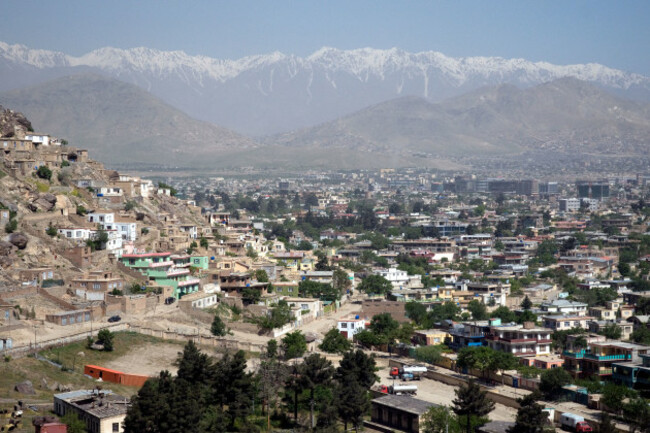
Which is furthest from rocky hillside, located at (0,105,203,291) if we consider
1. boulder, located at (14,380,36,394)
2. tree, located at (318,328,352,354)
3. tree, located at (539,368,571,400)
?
tree, located at (539,368,571,400)

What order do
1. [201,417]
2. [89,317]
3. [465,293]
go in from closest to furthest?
[201,417], [89,317], [465,293]

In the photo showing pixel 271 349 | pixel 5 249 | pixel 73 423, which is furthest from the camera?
pixel 5 249

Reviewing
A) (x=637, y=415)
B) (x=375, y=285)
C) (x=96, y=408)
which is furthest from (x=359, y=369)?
(x=375, y=285)

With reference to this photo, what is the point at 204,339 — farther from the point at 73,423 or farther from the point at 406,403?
the point at 73,423

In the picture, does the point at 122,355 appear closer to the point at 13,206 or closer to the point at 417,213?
the point at 13,206

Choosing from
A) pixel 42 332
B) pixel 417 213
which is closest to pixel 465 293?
pixel 42 332

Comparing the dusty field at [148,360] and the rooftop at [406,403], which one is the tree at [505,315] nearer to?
the rooftop at [406,403]
